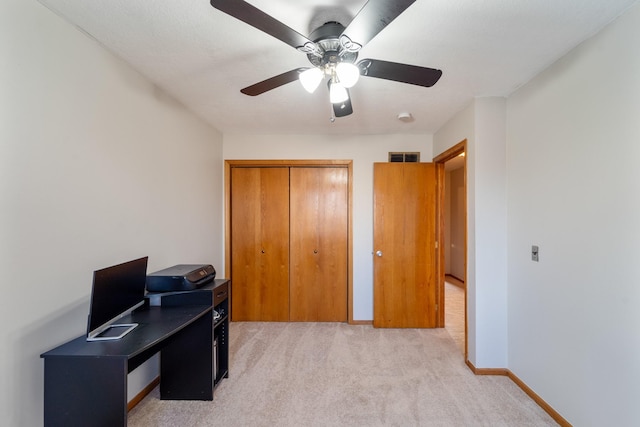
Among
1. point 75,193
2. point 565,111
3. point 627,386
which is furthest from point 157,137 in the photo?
point 627,386

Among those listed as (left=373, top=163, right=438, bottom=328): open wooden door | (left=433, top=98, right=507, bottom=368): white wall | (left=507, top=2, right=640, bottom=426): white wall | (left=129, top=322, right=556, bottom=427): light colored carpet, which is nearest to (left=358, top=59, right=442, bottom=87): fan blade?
(left=507, top=2, right=640, bottom=426): white wall

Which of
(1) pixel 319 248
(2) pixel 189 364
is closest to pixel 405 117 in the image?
(1) pixel 319 248

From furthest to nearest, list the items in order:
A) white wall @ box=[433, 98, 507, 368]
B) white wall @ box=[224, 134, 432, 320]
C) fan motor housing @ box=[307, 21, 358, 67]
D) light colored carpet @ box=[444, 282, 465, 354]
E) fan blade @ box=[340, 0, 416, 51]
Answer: white wall @ box=[224, 134, 432, 320] < light colored carpet @ box=[444, 282, 465, 354] < white wall @ box=[433, 98, 507, 368] < fan motor housing @ box=[307, 21, 358, 67] < fan blade @ box=[340, 0, 416, 51]

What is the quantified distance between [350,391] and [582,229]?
2000 mm

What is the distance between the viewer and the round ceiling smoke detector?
2.92m

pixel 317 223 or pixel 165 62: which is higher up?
pixel 165 62

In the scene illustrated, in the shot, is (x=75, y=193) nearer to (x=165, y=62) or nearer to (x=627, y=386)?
(x=165, y=62)

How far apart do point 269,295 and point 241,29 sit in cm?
301

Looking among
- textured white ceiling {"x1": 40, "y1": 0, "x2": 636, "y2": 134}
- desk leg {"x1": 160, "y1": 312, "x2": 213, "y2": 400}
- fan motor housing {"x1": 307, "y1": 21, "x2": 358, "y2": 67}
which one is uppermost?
textured white ceiling {"x1": 40, "y1": 0, "x2": 636, "y2": 134}

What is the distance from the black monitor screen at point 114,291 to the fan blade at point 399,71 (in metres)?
1.80

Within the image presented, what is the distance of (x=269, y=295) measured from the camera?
3.69 metres

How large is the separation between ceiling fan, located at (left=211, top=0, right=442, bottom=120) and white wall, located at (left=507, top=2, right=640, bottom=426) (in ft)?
3.33

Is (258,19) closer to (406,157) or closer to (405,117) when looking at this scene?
(405,117)

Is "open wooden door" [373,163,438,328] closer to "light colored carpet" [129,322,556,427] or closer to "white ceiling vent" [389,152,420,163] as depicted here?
"white ceiling vent" [389,152,420,163]
